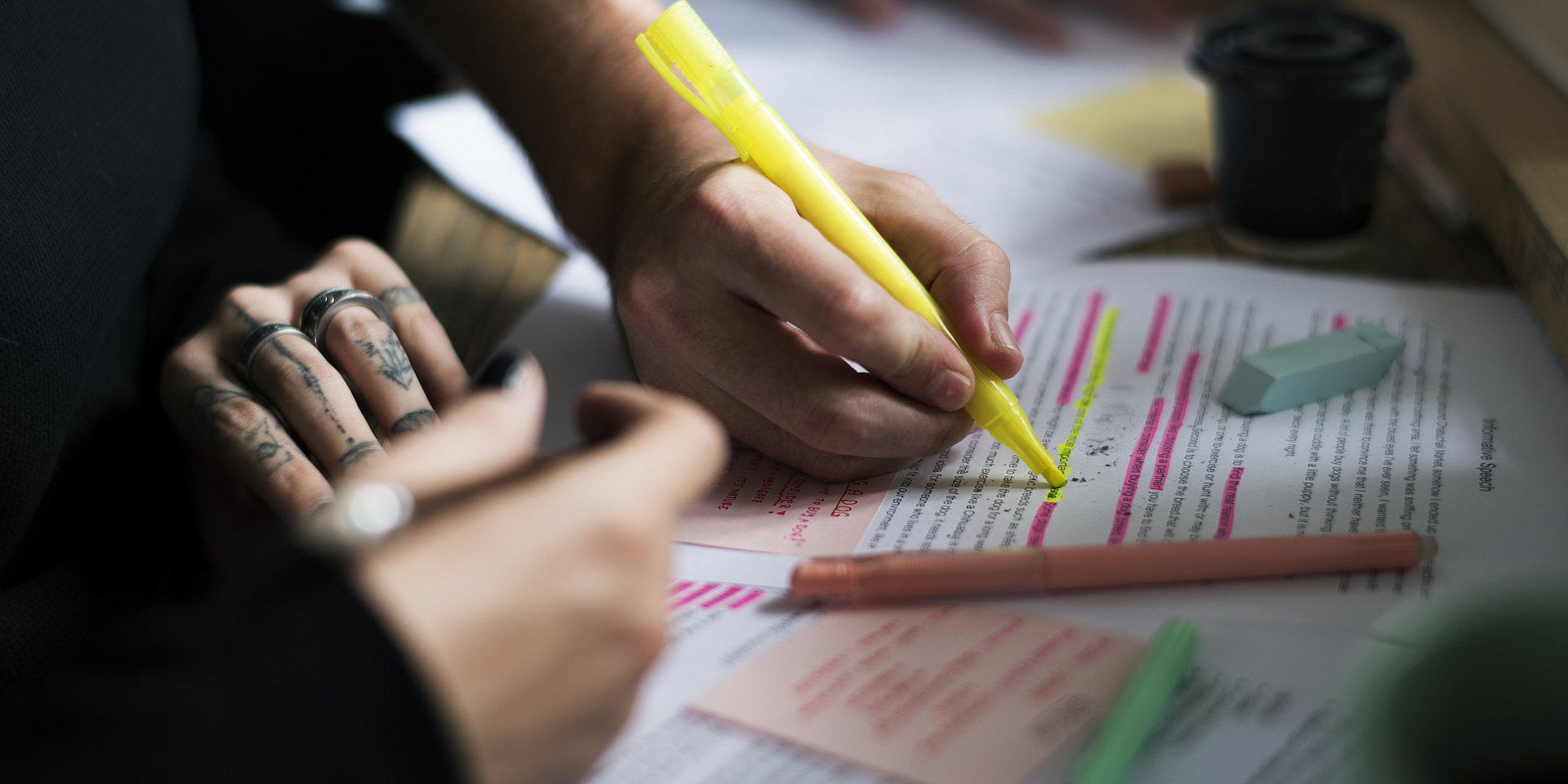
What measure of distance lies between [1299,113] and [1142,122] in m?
0.26

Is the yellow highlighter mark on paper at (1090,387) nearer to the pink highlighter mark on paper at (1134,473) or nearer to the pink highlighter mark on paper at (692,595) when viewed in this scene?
the pink highlighter mark on paper at (1134,473)

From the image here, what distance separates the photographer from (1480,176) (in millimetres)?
722

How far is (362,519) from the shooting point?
298mm

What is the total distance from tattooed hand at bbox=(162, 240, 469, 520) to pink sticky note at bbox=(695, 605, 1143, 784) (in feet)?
0.73

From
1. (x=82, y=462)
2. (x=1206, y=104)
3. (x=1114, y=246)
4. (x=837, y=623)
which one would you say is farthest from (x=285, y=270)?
(x=1206, y=104)

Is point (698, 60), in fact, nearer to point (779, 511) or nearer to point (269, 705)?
point (779, 511)

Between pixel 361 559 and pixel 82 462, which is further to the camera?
pixel 82 462

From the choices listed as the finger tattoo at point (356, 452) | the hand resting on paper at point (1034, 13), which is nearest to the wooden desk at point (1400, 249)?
the hand resting on paper at point (1034, 13)

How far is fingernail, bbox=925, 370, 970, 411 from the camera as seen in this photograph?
0.50 meters

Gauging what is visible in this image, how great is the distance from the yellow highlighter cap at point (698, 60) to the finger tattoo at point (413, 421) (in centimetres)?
21

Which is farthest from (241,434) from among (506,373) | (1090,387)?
(1090,387)

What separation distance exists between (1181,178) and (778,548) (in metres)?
0.50

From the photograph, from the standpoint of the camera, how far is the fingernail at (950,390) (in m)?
0.50

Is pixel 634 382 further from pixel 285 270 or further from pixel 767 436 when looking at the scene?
pixel 285 270
